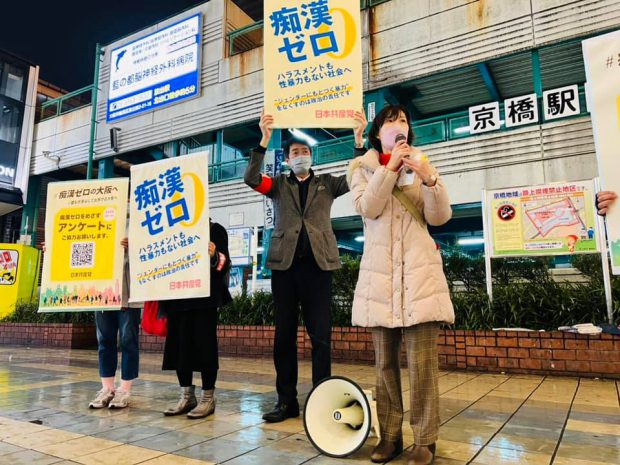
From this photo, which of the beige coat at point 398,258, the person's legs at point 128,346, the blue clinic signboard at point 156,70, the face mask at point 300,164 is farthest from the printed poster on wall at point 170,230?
the blue clinic signboard at point 156,70

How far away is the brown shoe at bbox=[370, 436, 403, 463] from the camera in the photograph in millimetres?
2248

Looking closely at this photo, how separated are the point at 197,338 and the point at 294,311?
2.62 feet

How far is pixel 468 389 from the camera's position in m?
4.18

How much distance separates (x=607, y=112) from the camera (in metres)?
2.41

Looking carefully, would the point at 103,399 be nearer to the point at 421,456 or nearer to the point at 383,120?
the point at 421,456

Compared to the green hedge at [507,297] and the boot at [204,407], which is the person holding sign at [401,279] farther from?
the green hedge at [507,297]

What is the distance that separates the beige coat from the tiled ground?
76 cm

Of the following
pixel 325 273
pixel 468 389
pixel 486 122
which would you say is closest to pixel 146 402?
pixel 325 273

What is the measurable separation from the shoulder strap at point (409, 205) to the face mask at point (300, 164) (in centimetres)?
110

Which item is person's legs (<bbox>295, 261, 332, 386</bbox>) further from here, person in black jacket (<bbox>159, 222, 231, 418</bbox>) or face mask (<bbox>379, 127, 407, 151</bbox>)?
face mask (<bbox>379, 127, 407, 151</bbox>)

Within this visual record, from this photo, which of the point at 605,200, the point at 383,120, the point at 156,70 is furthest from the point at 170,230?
the point at 156,70

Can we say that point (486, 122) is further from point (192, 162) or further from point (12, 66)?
point (12, 66)

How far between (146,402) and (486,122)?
881 centimetres

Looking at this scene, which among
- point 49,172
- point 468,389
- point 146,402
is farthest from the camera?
point 49,172
